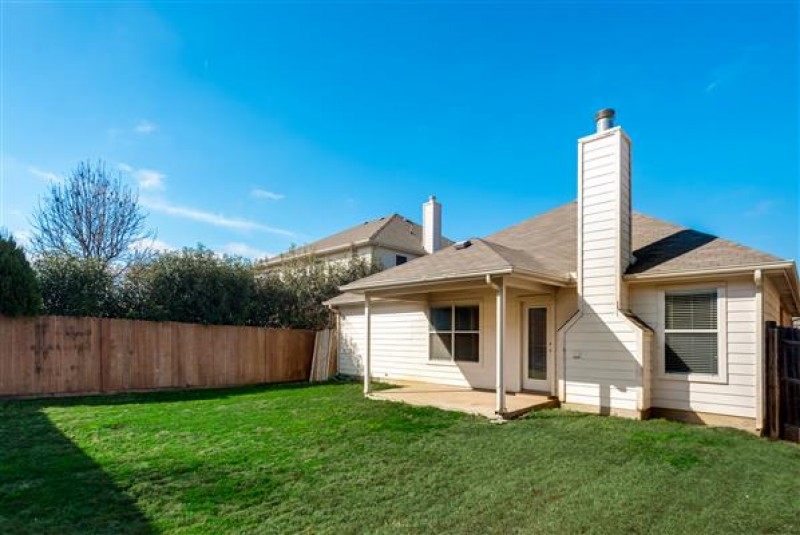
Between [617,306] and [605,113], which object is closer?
[617,306]

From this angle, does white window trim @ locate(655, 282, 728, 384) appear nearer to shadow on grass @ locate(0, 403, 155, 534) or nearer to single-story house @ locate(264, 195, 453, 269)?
shadow on grass @ locate(0, 403, 155, 534)

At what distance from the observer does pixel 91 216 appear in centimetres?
1748

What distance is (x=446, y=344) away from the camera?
1090 cm

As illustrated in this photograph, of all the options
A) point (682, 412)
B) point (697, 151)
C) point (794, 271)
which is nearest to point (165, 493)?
point (682, 412)

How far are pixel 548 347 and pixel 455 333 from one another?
98.0 inches

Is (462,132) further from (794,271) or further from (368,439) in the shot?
(368,439)

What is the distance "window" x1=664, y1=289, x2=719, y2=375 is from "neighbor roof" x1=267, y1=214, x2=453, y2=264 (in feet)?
47.1

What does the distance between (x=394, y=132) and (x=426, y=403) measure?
30.3 ft

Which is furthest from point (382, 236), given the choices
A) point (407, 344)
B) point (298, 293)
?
point (407, 344)

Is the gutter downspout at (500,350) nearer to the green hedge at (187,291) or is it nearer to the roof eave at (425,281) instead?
the roof eave at (425,281)

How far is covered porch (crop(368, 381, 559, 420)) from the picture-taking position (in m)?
7.49

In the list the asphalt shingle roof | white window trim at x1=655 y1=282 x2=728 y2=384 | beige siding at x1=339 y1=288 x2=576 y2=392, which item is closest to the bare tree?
the asphalt shingle roof

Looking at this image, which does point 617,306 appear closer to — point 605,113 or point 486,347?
point 486,347

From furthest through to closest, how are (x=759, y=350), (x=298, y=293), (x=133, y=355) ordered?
(x=298, y=293)
(x=133, y=355)
(x=759, y=350)
